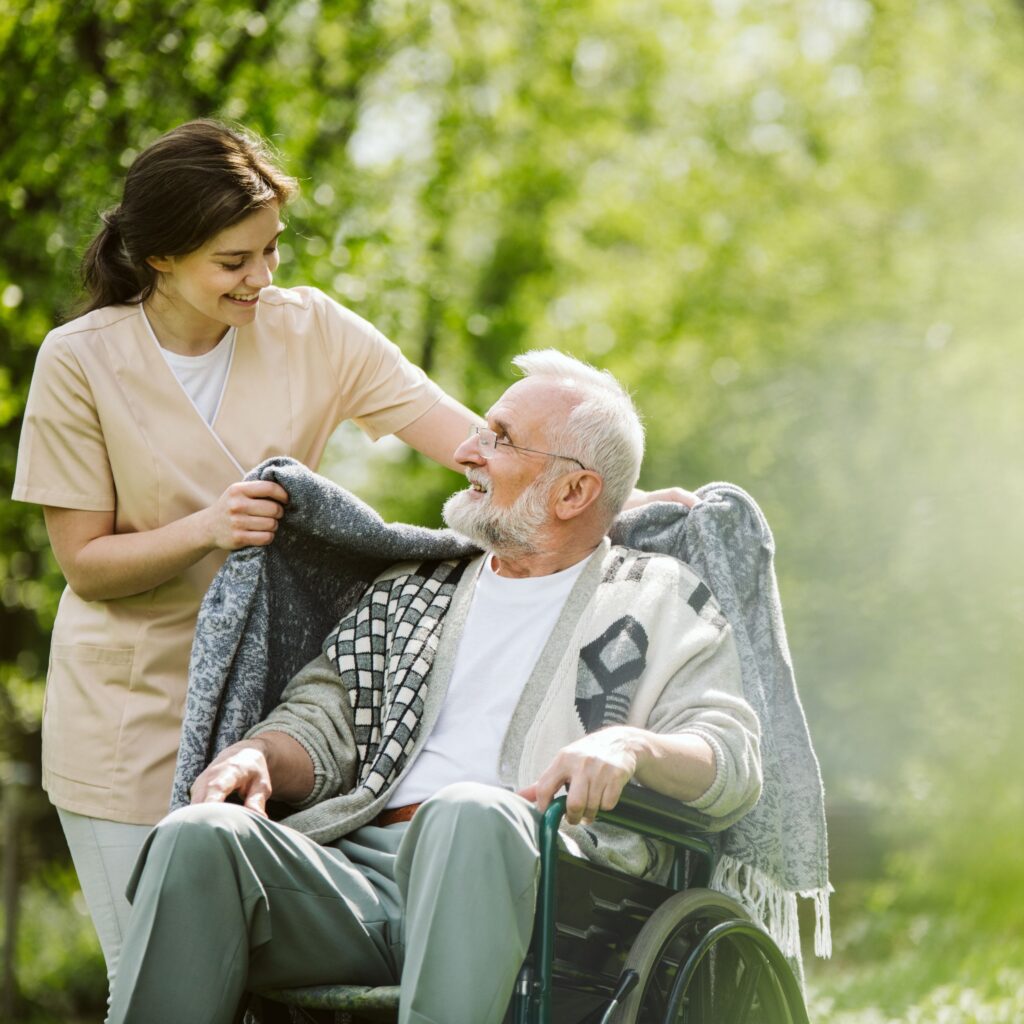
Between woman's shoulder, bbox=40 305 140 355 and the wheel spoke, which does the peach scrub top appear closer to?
woman's shoulder, bbox=40 305 140 355

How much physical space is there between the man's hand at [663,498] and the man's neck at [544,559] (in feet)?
0.46

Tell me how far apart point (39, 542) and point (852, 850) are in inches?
196

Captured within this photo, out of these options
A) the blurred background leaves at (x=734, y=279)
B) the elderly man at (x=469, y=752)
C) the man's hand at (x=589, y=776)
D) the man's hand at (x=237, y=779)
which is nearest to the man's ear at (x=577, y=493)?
the elderly man at (x=469, y=752)

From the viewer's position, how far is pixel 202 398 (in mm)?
2803

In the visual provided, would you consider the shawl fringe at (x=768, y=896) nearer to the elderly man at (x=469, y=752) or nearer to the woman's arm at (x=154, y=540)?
the elderly man at (x=469, y=752)

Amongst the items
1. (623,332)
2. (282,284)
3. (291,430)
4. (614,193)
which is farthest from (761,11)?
(291,430)

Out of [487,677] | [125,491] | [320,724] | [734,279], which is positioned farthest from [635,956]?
[734,279]

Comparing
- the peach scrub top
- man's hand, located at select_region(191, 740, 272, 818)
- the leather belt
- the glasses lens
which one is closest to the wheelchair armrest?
the leather belt

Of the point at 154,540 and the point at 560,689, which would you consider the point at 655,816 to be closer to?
the point at 560,689

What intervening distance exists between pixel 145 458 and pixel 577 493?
2.60 ft

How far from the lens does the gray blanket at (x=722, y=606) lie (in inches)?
105

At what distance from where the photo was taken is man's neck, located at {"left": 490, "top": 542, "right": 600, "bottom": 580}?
286 centimetres

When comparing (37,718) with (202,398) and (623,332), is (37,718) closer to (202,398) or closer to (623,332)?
(623,332)

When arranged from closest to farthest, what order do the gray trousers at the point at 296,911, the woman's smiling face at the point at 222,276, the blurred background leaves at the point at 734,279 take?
the gray trousers at the point at 296,911 < the woman's smiling face at the point at 222,276 < the blurred background leaves at the point at 734,279
